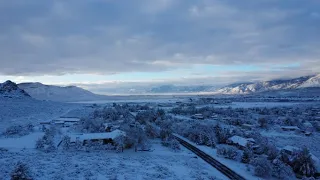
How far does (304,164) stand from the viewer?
2659 centimetres

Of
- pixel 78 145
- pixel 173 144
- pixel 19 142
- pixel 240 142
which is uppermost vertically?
pixel 19 142

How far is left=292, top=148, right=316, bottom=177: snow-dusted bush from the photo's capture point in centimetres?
2630

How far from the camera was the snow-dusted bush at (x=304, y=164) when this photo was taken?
26297mm

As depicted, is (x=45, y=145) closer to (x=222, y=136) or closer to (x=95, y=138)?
(x=95, y=138)

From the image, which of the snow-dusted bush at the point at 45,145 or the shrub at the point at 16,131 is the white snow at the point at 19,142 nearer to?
the snow-dusted bush at the point at 45,145

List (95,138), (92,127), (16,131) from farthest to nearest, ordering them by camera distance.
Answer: (92,127)
(16,131)
(95,138)

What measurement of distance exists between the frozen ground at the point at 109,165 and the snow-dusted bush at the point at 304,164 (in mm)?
8222

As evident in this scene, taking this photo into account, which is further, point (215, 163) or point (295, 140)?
point (295, 140)

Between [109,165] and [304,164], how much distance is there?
18.4m

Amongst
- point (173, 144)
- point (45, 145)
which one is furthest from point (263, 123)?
point (45, 145)

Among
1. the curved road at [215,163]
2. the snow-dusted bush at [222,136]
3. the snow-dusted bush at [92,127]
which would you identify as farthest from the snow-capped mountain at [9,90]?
the curved road at [215,163]

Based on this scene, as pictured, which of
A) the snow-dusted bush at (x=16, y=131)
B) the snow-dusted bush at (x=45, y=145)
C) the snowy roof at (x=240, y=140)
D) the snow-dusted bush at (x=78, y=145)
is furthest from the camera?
the snow-dusted bush at (x=16, y=131)

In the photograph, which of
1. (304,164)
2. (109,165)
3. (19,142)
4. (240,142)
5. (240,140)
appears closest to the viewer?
(109,165)

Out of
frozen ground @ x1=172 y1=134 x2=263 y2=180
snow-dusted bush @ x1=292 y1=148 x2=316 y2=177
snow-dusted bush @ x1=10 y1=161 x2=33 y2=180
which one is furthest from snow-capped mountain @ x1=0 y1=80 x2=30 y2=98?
snow-dusted bush @ x1=292 y1=148 x2=316 y2=177
